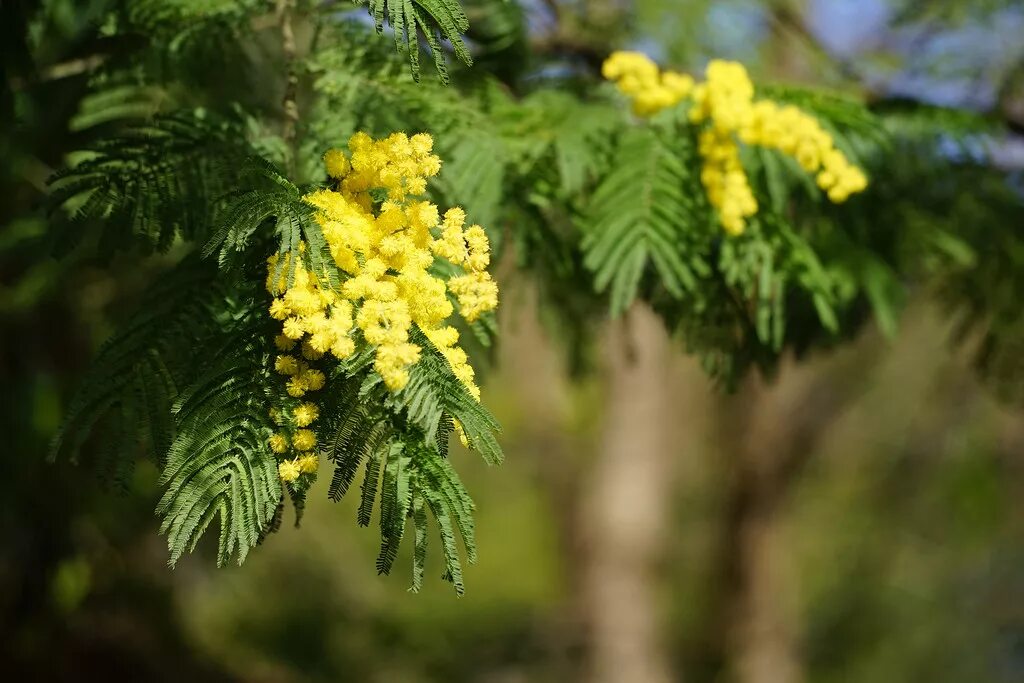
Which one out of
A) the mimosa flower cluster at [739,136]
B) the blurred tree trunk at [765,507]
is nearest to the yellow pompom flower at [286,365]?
the mimosa flower cluster at [739,136]

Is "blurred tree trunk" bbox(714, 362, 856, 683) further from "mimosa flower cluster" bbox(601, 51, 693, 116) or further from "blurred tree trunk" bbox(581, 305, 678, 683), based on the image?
"mimosa flower cluster" bbox(601, 51, 693, 116)

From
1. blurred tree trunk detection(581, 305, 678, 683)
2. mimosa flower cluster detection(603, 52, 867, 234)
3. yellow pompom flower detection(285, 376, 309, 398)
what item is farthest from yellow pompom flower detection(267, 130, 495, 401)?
blurred tree trunk detection(581, 305, 678, 683)

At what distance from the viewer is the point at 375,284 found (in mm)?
1136

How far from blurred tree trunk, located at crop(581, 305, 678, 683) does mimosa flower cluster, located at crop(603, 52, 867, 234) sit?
4670mm

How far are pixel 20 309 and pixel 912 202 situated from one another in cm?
328

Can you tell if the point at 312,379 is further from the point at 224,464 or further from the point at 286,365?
the point at 224,464

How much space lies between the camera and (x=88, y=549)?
4133mm

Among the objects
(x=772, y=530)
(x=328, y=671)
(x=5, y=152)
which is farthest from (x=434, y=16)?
(x=772, y=530)

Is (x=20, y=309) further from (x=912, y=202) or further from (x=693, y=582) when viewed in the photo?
(x=693, y=582)

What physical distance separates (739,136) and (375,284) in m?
1.09

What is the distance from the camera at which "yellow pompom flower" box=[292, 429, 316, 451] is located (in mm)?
1160

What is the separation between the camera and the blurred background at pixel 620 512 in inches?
119

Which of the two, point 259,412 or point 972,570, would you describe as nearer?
point 259,412

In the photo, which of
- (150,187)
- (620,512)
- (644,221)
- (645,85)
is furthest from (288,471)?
(620,512)
